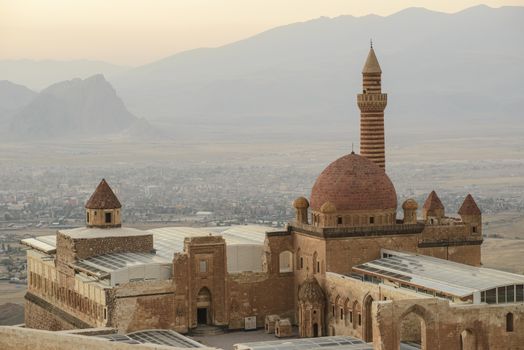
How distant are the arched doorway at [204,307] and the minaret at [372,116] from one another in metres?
12.5

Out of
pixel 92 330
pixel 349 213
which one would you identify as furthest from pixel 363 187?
pixel 92 330

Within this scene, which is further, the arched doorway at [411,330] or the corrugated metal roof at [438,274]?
the arched doorway at [411,330]

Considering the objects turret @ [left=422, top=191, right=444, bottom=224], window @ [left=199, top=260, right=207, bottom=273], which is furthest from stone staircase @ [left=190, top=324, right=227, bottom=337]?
turret @ [left=422, top=191, right=444, bottom=224]

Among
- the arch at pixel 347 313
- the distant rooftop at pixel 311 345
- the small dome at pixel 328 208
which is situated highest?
the small dome at pixel 328 208

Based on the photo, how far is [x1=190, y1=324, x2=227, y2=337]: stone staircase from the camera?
56719mm

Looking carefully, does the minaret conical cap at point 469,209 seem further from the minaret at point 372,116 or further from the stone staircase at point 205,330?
the stone staircase at point 205,330

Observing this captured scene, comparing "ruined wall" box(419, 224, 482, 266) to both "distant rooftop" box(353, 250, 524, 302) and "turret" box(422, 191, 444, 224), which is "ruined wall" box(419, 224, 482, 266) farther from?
"turret" box(422, 191, 444, 224)

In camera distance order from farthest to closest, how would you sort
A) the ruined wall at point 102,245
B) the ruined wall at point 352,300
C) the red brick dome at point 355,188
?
1. the ruined wall at point 102,245
2. the red brick dome at point 355,188
3. the ruined wall at point 352,300

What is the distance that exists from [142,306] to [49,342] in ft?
22.4

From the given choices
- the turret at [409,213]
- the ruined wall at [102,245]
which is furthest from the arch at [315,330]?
the ruined wall at [102,245]

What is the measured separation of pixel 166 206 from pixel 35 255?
432 feet

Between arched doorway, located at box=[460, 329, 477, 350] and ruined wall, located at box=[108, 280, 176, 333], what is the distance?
14229 millimetres

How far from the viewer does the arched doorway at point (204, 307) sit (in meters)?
57.6

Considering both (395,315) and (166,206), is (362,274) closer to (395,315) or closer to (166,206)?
(395,315)
